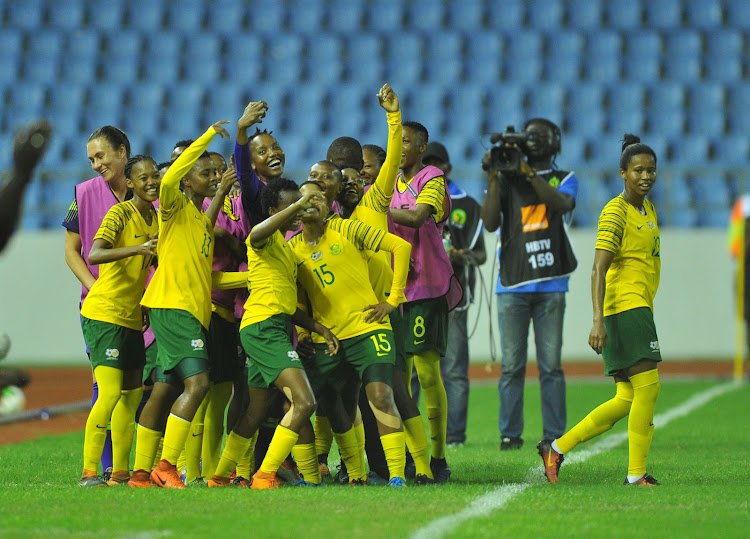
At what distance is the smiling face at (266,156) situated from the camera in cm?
712

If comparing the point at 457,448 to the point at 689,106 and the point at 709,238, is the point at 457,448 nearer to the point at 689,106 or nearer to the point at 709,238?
the point at 709,238

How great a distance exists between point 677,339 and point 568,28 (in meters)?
6.11

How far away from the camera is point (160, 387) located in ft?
21.5

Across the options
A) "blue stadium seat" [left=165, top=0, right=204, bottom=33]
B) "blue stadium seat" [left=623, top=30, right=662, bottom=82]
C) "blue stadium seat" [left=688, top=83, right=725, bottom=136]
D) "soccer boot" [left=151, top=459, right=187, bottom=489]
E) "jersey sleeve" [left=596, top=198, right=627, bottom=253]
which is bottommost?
"soccer boot" [left=151, top=459, right=187, bottom=489]

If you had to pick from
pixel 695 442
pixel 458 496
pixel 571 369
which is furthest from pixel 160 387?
pixel 571 369

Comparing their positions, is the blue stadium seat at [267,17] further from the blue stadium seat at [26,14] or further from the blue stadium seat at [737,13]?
the blue stadium seat at [737,13]

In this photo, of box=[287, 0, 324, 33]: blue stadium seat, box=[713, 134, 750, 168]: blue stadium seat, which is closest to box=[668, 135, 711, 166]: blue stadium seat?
box=[713, 134, 750, 168]: blue stadium seat

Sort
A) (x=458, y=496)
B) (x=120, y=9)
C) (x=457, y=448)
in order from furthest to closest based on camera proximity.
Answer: (x=120, y=9), (x=457, y=448), (x=458, y=496)

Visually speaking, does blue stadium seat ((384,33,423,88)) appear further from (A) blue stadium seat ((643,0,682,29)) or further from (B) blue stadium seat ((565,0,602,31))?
(A) blue stadium seat ((643,0,682,29))

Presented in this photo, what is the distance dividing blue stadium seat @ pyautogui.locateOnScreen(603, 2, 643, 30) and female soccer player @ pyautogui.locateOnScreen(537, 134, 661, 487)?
13.3 m

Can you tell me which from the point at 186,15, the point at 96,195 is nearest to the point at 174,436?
the point at 96,195

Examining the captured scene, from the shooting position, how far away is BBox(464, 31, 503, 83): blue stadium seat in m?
19.5

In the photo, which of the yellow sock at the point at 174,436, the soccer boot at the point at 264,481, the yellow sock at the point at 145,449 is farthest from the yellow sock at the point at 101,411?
the soccer boot at the point at 264,481

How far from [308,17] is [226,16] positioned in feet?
4.86
